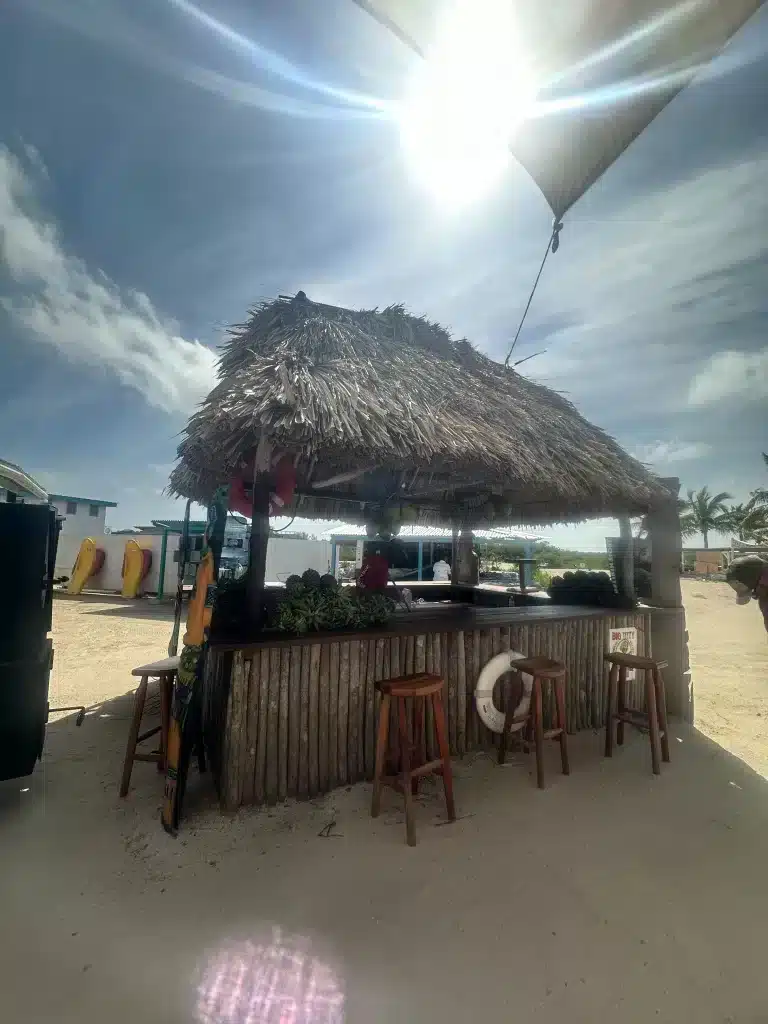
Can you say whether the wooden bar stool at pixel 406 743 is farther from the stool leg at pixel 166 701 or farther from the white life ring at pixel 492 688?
the stool leg at pixel 166 701

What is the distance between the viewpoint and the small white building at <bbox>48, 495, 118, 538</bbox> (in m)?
24.9

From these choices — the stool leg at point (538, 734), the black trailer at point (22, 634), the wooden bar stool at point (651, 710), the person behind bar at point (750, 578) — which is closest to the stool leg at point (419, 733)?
the stool leg at point (538, 734)

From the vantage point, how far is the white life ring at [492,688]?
14.1ft

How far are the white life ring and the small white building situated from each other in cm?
2616

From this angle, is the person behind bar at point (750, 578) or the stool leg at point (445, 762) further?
the stool leg at point (445, 762)

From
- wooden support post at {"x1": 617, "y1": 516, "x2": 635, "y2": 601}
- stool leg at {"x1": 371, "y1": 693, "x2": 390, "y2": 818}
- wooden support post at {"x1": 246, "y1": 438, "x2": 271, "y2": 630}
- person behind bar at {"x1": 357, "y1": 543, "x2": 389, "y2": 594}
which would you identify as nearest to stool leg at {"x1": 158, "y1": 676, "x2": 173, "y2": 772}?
wooden support post at {"x1": 246, "y1": 438, "x2": 271, "y2": 630}

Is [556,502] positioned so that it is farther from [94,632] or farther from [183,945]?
[94,632]

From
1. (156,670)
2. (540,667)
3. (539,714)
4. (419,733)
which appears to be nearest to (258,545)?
(156,670)

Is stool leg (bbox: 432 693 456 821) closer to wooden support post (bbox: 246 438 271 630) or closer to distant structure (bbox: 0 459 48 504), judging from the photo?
wooden support post (bbox: 246 438 271 630)

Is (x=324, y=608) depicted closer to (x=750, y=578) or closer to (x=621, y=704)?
(x=750, y=578)

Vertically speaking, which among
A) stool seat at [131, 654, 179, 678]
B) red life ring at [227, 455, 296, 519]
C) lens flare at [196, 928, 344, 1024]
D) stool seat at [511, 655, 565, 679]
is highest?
red life ring at [227, 455, 296, 519]

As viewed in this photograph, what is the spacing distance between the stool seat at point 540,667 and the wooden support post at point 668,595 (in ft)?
8.46

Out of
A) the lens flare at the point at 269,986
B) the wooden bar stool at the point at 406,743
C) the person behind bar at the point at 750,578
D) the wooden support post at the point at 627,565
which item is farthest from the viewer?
the wooden support post at the point at 627,565

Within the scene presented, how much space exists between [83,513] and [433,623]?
27.8 m
